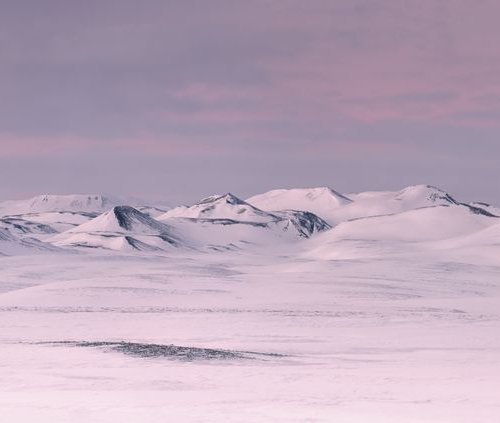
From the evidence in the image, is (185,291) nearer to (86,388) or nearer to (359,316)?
(359,316)

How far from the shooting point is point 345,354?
106 ft

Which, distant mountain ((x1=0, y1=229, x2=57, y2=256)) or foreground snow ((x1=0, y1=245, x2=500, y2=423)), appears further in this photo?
distant mountain ((x1=0, y1=229, x2=57, y2=256))

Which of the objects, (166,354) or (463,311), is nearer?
(166,354)

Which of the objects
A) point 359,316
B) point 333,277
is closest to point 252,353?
point 359,316

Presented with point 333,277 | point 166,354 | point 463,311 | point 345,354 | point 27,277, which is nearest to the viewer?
point 166,354

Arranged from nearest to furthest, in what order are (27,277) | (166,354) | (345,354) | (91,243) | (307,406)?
(307,406) < (166,354) < (345,354) < (27,277) < (91,243)

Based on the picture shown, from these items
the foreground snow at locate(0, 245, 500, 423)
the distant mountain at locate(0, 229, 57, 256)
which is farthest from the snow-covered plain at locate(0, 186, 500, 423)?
the distant mountain at locate(0, 229, 57, 256)

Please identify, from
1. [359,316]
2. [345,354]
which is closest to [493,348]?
[345,354]

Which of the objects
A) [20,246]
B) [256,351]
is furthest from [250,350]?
[20,246]

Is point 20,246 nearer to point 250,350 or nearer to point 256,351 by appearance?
point 250,350

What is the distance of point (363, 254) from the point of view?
150 metres

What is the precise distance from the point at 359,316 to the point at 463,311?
8.70m

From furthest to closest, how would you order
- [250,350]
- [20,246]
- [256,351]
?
[20,246] < [250,350] < [256,351]

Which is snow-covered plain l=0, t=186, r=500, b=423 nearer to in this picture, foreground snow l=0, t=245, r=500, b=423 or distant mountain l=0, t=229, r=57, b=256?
foreground snow l=0, t=245, r=500, b=423
